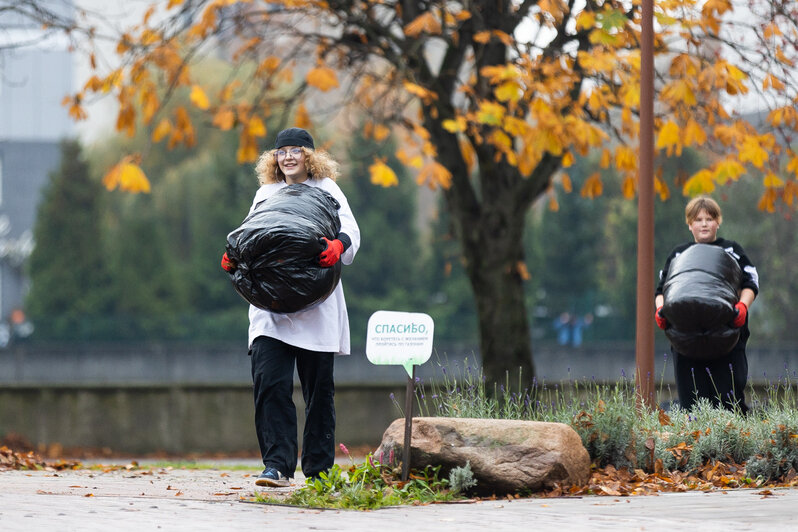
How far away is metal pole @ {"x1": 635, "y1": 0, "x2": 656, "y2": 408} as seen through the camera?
32.0 ft

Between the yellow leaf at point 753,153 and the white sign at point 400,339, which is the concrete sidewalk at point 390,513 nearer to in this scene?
the white sign at point 400,339

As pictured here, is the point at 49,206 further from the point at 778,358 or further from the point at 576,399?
the point at 576,399

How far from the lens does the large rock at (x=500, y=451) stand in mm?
6949

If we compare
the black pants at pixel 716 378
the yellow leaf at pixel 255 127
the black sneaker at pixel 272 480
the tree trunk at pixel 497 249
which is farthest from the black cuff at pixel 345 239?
the tree trunk at pixel 497 249

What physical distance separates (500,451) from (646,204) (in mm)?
3668

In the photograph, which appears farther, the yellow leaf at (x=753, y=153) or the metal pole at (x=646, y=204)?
the yellow leaf at (x=753, y=153)

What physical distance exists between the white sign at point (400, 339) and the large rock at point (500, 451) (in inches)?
16.8

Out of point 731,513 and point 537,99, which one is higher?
point 537,99

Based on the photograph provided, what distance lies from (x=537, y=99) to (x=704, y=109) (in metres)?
2.12

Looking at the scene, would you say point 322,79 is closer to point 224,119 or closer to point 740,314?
point 224,119

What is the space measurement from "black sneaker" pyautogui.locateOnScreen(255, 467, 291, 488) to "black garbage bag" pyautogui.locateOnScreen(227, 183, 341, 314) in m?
0.87

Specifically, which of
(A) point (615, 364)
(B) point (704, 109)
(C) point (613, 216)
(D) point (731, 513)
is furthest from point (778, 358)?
(D) point (731, 513)

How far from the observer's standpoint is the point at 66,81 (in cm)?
7212

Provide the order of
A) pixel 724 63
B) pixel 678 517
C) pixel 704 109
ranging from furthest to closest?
pixel 704 109 < pixel 724 63 < pixel 678 517
